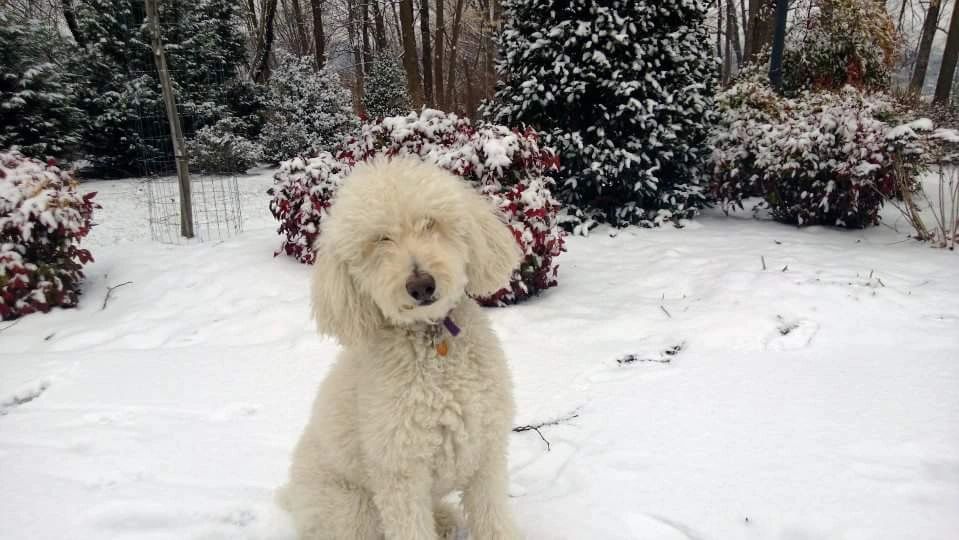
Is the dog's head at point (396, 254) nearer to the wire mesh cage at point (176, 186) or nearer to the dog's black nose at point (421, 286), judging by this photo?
the dog's black nose at point (421, 286)

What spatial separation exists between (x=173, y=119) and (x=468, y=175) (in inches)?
158

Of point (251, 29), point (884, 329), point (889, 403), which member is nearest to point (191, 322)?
point (889, 403)

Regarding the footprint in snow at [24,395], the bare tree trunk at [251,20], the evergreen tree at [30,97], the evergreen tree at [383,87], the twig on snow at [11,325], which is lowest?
the footprint in snow at [24,395]

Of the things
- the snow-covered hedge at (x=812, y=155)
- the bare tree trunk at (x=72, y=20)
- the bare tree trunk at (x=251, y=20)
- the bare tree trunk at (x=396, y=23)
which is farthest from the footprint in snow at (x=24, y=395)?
the bare tree trunk at (x=251, y=20)

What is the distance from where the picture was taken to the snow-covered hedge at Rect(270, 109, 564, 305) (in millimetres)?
4570

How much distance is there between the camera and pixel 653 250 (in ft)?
19.4

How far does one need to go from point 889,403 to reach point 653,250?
133 inches

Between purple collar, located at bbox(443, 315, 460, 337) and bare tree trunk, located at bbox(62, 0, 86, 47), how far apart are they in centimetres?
1344

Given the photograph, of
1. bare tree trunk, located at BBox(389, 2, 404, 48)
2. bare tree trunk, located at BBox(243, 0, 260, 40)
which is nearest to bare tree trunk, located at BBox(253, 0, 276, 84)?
bare tree trunk, located at BBox(243, 0, 260, 40)

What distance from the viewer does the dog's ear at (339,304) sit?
1708mm

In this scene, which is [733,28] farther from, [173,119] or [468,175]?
[173,119]

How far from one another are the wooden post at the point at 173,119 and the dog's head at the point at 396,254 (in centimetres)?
559

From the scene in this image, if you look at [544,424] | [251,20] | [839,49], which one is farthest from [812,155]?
[251,20]

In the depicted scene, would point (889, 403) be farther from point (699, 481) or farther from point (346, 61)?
point (346, 61)
